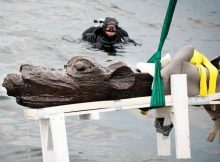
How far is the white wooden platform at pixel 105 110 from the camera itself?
4785mm

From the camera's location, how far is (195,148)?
23.5ft

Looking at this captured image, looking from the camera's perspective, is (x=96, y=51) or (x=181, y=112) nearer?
(x=181, y=112)

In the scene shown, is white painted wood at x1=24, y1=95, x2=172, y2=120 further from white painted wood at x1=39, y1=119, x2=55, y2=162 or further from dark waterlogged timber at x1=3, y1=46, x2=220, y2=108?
white painted wood at x1=39, y1=119, x2=55, y2=162

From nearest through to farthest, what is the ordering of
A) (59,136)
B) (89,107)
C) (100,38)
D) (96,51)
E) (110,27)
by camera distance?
(59,136), (89,107), (96,51), (110,27), (100,38)

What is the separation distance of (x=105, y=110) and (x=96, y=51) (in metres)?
8.47

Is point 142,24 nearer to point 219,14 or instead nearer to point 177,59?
point 219,14

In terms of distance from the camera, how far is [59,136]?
4781mm

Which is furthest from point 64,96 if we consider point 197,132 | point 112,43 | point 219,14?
point 219,14

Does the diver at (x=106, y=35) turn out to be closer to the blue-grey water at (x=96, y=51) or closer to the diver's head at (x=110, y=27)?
the diver's head at (x=110, y=27)

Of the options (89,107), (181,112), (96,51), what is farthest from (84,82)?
(96,51)

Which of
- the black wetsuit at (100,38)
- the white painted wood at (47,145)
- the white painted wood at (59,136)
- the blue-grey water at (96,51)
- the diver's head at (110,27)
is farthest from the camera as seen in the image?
the black wetsuit at (100,38)

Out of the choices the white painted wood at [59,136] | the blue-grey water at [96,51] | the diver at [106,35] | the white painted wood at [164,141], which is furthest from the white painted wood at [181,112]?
the diver at [106,35]

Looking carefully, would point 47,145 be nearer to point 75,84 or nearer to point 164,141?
point 75,84

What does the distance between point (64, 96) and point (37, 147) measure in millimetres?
2298
